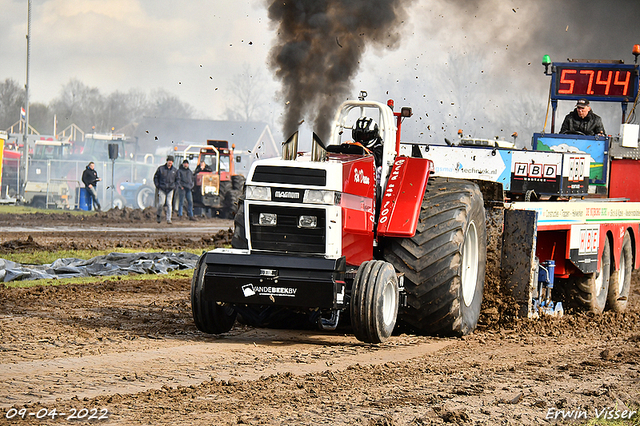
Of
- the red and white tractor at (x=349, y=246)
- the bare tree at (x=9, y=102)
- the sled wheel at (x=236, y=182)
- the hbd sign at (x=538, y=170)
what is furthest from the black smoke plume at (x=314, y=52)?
the bare tree at (x=9, y=102)

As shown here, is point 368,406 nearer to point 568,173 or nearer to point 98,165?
point 568,173

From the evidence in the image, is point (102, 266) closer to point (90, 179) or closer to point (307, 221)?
point (307, 221)

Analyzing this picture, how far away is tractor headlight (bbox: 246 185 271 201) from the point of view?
719 centimetres

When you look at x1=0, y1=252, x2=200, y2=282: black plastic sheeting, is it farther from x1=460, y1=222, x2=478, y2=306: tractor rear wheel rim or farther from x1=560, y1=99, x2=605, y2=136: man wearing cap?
x1=560, y1=99, x2=605, y2=136: man wearing cap

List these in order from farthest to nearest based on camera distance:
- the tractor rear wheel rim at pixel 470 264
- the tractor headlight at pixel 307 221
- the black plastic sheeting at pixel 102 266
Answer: the black plastic sheeting at pixel 102 266 < the tractor rear wheel rim at pixel 470 264 < the tractor headlight at pixel 307 221

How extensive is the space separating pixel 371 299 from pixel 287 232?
98 cm

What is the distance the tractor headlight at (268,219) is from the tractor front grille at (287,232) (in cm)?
3

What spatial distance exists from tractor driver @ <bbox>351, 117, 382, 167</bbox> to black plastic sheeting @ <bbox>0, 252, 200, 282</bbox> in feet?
19.6

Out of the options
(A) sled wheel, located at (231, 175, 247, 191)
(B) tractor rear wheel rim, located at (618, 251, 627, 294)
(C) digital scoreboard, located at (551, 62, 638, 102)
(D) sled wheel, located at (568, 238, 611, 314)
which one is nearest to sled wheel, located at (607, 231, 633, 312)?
(B) tractor rear wheel rim, located at (618, 251, 627, 294)

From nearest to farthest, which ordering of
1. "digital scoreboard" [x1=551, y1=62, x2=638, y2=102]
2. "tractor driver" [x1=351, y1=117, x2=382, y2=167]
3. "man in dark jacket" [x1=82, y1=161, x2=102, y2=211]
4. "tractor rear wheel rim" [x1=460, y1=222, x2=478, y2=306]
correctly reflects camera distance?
"tractor driver" [x1=351, y1=117, x2=382, y2=167], "tractor rear wheel rim" [x1=460, y1=222, x2=478, y2=306], "digital scoreboard" [x1=551, y1=62, x2=638, y2=102], "man in dark jacket" [x1=82, y1=161, x2=102, y2=211]

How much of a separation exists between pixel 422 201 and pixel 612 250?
475 cm

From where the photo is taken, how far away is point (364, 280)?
6930 millimetres

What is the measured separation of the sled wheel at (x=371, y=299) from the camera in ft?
22.6

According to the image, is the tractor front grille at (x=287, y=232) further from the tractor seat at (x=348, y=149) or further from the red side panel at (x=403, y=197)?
the tractor seat at (x=348, y=149)
